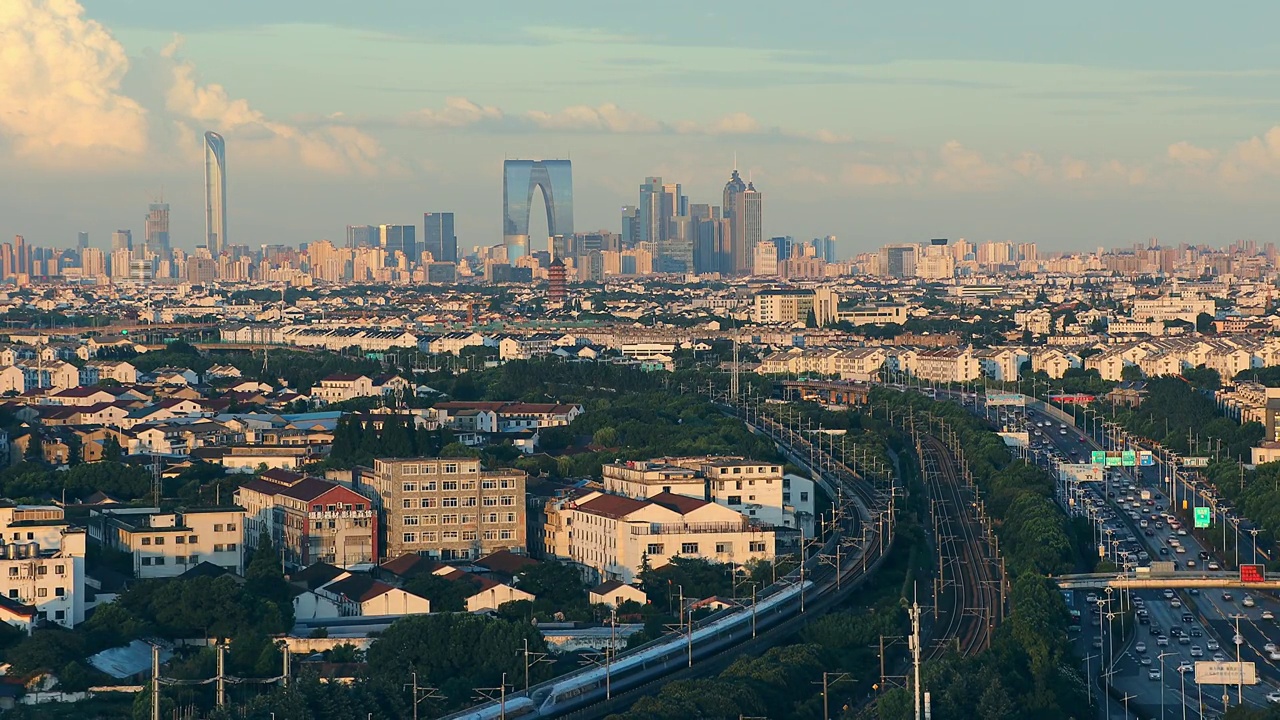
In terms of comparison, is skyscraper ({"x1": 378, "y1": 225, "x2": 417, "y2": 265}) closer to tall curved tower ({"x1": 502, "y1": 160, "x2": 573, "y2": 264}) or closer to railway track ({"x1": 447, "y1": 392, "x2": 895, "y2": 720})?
tall curved tower ({"x1": 502, "y1": 160, "x2": 573, "y2": 264})

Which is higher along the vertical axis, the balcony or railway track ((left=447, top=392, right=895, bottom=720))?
the balcony

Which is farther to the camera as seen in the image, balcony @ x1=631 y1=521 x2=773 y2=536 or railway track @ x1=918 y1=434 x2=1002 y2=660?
balcony @ x1=631 y1=521 x2=773 y2=536

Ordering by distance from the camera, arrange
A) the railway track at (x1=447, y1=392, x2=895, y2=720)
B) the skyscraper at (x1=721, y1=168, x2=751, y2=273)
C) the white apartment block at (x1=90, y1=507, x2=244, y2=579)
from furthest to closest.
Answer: the skyscraper at (x1=721, y1=168, x2=751, y2=273) < the white apartment block at (x1=90, y1=507, x2=244, y2=579) < the railway track at (x1=447, y1=392, x2=895, y2=720)

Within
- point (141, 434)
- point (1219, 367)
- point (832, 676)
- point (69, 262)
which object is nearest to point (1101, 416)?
point (1219, 367)

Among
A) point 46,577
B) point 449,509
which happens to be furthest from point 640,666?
point 449,509

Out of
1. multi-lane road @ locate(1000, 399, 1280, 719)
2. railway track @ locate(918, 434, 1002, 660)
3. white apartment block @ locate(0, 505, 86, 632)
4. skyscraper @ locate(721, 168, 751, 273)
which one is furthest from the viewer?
skyscraper @ locate(721, 168, 751, 273)

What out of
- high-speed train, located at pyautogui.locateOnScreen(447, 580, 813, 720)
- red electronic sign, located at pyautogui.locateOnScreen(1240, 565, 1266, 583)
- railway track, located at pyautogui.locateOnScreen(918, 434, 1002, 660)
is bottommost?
railway track, located at pyautogui.locateOnScreen(918, 434, 1002, 660)

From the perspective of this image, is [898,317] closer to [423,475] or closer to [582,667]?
[423,475]

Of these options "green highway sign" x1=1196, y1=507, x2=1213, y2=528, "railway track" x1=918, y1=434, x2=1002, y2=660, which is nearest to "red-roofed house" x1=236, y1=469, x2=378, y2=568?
"railway track" x1=918, y1=434, x2=1002, y2=660
